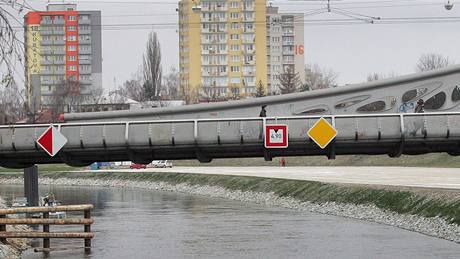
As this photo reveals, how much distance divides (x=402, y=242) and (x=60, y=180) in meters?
92.1

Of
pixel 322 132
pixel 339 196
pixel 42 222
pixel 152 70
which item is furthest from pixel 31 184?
pixel 152 70

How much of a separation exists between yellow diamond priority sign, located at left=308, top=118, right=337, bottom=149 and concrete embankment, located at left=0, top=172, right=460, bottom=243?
20.2 metres

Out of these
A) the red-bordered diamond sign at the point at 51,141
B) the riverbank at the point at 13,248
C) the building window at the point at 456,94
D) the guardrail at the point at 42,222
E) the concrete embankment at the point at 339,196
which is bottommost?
the concrete embankment at the point at 339,196

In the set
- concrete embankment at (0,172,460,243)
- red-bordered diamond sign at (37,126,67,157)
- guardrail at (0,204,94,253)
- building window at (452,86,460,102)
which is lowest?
concrete embankment at (0,172,460,243)

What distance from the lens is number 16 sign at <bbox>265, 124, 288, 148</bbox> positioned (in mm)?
35000

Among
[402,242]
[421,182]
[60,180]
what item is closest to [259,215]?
[421,182]

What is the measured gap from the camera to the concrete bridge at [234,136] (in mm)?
35688

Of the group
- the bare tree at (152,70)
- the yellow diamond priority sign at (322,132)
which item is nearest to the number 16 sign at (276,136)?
the yellow diamond priority sign at (322,132)

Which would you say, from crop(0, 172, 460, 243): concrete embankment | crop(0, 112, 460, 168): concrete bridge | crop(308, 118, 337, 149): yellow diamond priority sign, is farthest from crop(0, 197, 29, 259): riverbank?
crop(0, 172, 460, 243): concrete embankment

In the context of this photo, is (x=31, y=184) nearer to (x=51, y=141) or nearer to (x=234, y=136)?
(x=51, y=141)

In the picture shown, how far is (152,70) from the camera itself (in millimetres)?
184750

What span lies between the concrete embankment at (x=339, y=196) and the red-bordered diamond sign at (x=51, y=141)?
84.1 ft

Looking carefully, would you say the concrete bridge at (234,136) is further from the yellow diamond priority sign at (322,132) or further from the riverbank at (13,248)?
the riverbank at (13,248)

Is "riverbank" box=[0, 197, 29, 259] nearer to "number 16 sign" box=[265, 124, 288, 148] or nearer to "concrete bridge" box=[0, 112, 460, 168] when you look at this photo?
"concrete bridge" box=[0, 112, 460, 168]
